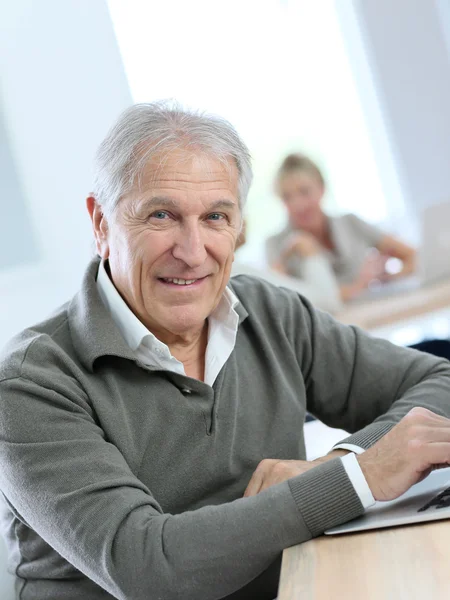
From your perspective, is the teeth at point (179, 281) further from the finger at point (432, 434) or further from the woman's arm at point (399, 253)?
the woman's arm at point (399, 253)

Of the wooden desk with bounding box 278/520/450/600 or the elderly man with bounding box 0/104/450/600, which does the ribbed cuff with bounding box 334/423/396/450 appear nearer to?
the elderly man with bounding box 0/104/450/600

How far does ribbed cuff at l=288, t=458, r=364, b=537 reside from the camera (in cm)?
102

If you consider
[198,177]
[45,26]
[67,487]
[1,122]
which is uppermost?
[45,26]

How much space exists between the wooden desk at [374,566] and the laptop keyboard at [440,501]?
5 cm

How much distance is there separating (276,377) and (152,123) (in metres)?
0.49

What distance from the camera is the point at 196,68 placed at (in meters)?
6.11

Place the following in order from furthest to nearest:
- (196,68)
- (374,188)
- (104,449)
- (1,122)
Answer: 1. (374,188)
2. (196,68)
3. (1,122)
4. (104,449)

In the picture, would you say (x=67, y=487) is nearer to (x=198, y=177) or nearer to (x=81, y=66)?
(x=198, y=177)

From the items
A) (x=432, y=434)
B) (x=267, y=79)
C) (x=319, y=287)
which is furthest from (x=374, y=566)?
(x=267, y=79)

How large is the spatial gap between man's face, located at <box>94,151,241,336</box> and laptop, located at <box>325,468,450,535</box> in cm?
48

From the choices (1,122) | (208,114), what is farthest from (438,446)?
(1,122)

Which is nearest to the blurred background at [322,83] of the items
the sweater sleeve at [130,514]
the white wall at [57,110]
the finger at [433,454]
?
the white wall at [57,110]

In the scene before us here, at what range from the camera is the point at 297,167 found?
4746 millimetres

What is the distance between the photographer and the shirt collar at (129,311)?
140 centimetres
